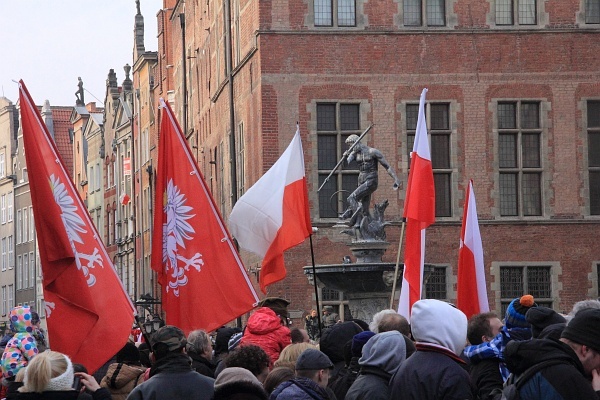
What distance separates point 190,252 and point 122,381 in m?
2.58

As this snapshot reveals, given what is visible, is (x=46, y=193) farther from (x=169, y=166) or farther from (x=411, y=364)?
(x=411, y=364)

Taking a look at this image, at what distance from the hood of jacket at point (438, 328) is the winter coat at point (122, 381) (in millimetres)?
3830

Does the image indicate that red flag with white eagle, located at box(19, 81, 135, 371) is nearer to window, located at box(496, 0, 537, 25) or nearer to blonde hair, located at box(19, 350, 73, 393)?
blonde hair, located at box(19, 350, 73, 393)

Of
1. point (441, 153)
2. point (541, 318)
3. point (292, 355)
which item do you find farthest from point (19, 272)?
point (541, 318)

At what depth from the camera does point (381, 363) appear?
816cm

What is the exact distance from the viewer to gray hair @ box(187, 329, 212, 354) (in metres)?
11.1

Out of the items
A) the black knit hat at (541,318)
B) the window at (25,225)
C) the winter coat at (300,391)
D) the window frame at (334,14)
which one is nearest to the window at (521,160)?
the window frame at (334,14)

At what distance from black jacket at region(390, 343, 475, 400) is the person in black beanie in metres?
0.89

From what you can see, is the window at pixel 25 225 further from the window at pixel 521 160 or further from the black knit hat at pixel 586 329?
the black knit hat at pixel 586 329

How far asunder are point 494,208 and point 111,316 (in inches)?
907

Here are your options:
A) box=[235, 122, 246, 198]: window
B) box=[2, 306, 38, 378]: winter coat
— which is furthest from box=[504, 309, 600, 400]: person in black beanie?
box=[235, 122, 246, 198]: window

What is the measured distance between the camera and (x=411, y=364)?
288 inches

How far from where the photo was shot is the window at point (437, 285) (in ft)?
109

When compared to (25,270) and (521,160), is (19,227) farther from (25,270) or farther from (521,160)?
(521,160)
